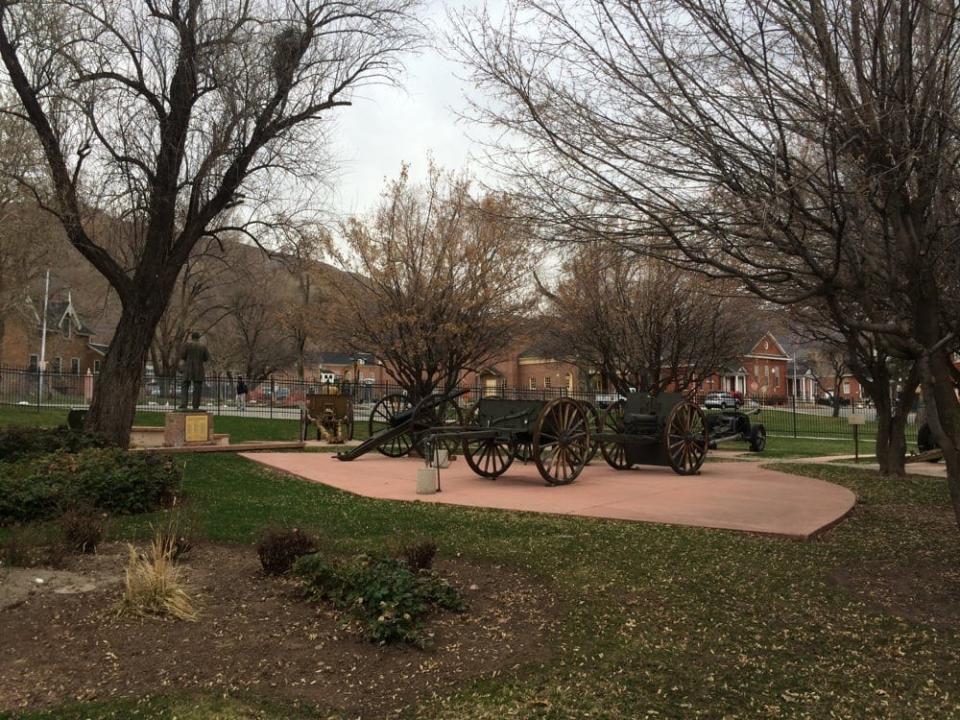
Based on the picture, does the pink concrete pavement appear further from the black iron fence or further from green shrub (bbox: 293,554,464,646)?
the black iron fence

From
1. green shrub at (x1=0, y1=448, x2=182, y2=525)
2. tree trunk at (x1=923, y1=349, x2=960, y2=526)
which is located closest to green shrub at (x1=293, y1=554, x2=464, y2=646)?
green shrub at (x1=0, y1=448, x2=182, y2=525)

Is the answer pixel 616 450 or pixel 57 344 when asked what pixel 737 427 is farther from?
pixel 57 344

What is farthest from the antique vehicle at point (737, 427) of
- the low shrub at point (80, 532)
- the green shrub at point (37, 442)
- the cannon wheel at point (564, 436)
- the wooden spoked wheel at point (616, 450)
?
the low shrub at point (80, 532)

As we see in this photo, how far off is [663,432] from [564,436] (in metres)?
2.53

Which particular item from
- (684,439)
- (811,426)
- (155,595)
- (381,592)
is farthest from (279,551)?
(811,426)

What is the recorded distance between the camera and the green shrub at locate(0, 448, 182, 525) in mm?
7703

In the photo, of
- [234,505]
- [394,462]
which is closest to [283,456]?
[394,462]

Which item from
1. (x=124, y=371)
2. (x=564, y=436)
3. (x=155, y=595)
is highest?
(x=124, y=371)

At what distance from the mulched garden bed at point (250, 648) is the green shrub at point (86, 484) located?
8.49ft

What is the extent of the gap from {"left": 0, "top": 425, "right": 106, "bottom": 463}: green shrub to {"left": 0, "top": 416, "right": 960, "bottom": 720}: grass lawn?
2596 mm

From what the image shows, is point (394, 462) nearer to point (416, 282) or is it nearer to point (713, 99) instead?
point (416, 282)

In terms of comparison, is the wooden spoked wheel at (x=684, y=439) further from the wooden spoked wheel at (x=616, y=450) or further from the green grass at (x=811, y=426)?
the green grass at (x=811, y=426)

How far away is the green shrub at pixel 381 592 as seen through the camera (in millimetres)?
4395

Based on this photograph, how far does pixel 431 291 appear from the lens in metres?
18.4
